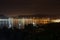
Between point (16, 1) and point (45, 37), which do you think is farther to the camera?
point (16, 1)

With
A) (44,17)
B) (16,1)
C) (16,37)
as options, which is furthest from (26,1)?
(44,17)

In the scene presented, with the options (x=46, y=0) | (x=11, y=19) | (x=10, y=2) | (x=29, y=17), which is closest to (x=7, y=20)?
(x=11, y=19)

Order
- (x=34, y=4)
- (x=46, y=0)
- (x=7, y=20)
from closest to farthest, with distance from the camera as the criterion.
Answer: (x=46, y=0)
(x=34, y=4)
(x=7, y=20)

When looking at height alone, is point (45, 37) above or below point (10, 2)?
below

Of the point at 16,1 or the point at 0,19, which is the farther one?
the point at 0,19

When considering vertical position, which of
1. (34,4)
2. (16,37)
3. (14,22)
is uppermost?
(34,4)

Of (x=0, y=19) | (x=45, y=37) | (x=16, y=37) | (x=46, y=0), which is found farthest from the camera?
(x=0, y=19)

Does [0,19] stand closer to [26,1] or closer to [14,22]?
[14,22]

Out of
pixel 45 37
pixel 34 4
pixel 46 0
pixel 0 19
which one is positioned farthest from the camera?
pixel 0 19

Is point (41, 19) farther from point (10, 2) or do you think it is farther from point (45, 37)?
point (45, 37)
